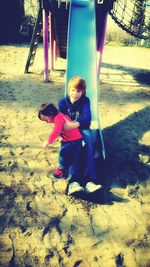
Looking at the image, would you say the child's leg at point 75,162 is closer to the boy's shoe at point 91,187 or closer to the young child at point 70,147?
the young child at point 70,147

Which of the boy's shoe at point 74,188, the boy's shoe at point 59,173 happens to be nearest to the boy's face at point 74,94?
the boy's shoe at point 59,173

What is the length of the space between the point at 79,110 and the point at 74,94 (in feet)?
0.89

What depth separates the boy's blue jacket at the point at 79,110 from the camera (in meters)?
3.48

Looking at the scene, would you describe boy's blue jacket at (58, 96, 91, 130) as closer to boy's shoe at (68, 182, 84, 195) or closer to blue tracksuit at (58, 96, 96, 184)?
blue tracksuit at (58, 96, 96, 184)

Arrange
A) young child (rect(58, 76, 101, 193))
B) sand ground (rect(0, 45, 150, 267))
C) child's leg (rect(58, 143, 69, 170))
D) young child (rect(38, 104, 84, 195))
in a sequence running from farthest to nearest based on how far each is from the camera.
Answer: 1. child's leg (rect(58, 143, 69, 170))
2. young child (rect(58, 76, 101, 193))
3. young child (rect(38, 104, 84, 195))
4. sand ground (rect(0, 45, 150, 267))

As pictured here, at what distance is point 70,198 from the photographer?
3346mm

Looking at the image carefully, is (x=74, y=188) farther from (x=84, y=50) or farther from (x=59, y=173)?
(x=84, y=50)

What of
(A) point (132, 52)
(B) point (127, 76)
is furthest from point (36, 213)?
(A) point (132, 52)

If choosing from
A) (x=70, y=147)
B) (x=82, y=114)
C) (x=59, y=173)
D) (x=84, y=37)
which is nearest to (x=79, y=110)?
(x=82, y=114)

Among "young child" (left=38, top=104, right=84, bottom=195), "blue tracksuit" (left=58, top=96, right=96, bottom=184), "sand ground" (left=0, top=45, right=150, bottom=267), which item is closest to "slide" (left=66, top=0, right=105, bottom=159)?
"sand ground" (left=0, top=45, right=150, bottom=267)

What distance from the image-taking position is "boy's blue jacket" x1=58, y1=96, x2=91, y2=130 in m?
3.48

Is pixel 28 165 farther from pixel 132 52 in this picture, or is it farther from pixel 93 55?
pixel 132 52

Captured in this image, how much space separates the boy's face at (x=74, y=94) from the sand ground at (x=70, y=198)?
1053mm

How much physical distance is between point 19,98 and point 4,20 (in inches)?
283
